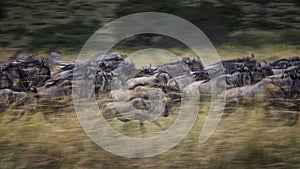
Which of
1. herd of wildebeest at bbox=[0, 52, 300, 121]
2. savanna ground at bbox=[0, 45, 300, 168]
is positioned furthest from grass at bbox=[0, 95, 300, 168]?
herd of wildebeest at bbox=[0, 52, 300, 121]

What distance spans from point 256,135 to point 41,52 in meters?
2.59

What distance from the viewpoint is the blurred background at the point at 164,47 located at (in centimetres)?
548

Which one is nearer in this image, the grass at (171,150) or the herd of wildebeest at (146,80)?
the grass at (171,150)

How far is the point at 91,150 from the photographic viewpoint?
18.3 ft

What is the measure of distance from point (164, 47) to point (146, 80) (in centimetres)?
84

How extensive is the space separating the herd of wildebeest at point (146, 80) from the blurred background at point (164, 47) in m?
0.17

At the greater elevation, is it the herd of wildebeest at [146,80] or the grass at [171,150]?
the herd of wildebeest at [146,80]

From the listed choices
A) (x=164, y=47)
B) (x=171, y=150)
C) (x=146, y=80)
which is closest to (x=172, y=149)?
(x=171, y=150)

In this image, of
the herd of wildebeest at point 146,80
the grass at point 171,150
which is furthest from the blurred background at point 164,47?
the herd of wildebeest at point 146,80

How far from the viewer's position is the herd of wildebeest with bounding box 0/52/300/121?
6.27 metres

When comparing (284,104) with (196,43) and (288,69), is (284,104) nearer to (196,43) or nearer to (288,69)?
(288,69)

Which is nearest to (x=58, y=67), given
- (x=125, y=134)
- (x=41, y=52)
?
(x=41, y=52)

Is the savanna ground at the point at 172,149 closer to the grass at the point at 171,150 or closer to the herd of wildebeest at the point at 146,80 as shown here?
the grass at the point at 171,150

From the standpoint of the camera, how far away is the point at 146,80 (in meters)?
6.43
